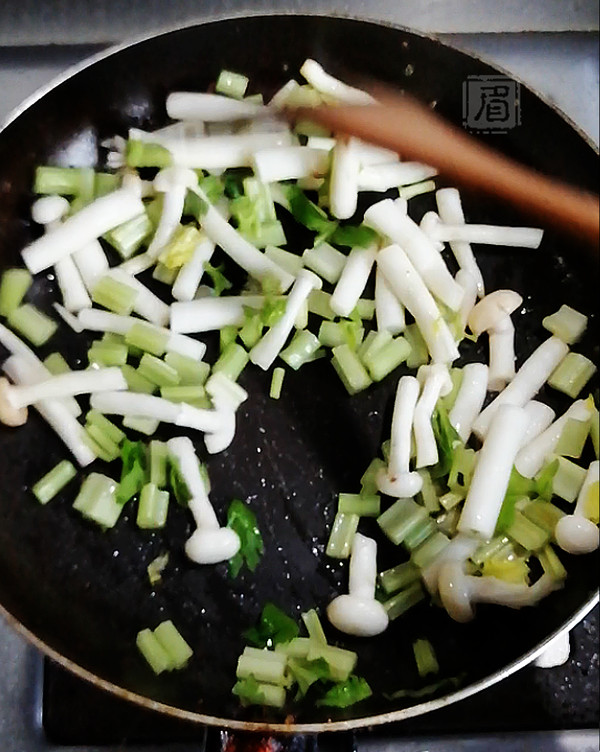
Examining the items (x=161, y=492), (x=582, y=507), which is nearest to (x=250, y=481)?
(x=161, y=492)

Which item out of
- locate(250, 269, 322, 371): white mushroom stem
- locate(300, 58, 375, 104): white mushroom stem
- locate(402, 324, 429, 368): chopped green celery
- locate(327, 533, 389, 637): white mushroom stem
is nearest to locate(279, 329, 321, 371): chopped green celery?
locate(250, 269, 322, 371): white mushroom stem

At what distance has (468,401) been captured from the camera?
3.36 feet

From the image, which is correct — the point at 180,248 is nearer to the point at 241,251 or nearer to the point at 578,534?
the point at 241,251

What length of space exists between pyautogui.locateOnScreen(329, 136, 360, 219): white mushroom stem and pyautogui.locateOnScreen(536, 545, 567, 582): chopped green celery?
0.45 metres

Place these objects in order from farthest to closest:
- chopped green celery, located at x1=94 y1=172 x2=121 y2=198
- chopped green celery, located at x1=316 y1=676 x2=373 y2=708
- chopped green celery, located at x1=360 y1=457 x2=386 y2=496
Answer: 1. chopped green celery, located at x1=94 y1=172 x2=121 y2=198
2. chopped green celery, located at x1=360 y1=457 x2=386 y2=496
3. chopped green celery, located at x1=316 y1=676 x2=373 y2=708

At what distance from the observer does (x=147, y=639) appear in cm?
93

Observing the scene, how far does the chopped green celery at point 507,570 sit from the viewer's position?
0.95 metres

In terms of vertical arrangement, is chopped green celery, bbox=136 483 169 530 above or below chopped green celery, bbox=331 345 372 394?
below

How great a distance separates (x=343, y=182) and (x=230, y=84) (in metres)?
0.21

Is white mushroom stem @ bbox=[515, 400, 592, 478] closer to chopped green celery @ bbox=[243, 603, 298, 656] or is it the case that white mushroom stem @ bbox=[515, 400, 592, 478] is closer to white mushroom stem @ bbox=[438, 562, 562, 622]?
white mushroom stem @ bbox=[438, 562, 562, 622]

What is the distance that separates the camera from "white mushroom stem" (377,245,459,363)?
40.6 inches

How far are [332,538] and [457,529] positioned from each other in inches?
5.5

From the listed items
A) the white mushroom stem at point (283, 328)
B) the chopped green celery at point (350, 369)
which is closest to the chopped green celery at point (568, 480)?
the chopped green celery at point (350, 369)

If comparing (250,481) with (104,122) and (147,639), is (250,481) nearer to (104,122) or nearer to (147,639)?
(147,639)
